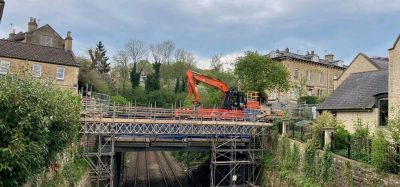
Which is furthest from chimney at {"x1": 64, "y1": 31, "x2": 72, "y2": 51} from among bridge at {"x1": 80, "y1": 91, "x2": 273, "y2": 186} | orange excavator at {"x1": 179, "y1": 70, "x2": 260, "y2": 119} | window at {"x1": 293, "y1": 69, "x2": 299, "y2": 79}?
window at {"x1": 293, "y1": 69, "x2": 299, "y2": 79}

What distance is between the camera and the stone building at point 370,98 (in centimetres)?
2020

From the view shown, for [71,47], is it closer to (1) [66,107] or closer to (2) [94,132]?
(2) [94,132]

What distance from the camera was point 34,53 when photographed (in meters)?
36.0

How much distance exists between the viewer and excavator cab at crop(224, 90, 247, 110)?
3097 cm

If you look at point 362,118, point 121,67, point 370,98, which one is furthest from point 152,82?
point 370,98

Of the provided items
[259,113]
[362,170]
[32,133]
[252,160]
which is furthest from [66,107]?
[259,113]

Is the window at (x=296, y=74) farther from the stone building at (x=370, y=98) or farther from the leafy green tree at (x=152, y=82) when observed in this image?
the stone building at (x=370, y=98)

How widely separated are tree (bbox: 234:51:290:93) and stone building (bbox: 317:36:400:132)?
1410cm

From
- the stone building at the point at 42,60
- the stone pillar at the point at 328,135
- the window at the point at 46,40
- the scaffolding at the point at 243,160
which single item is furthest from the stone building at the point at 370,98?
the window at the point at 46,40

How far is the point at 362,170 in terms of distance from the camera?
16500 millimetres

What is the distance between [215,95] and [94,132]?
2741 centimetres

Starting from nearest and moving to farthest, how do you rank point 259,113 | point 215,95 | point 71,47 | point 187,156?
point 259,113, point 187,156, point 71,47, point 215,95

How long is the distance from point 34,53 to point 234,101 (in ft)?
67.1

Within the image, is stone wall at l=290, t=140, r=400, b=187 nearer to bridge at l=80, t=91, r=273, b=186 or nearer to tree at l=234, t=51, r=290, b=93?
bridge at l=80, t=91, r=273, b=186
